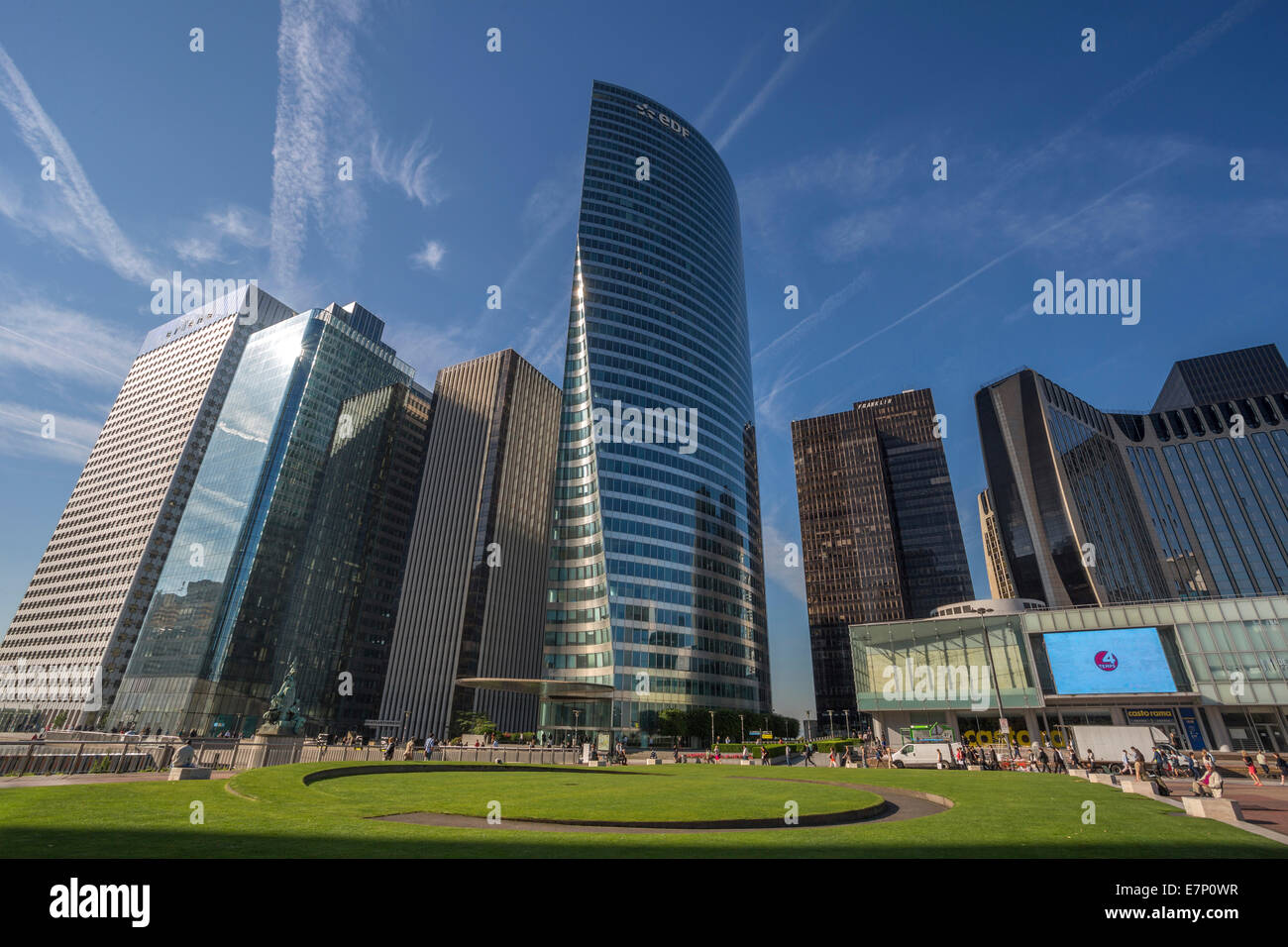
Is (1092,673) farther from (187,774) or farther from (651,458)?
(187,774)

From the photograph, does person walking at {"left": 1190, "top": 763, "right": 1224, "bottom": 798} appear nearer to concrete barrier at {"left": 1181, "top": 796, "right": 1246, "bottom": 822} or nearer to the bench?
concrete barrier at {"left": 1181, "top": 796, "right": 1246, "bottom": 822}

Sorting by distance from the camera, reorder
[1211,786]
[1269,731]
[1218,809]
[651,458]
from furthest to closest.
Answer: [651,458] → [1269,731] → [1211,786] → [1218,809]

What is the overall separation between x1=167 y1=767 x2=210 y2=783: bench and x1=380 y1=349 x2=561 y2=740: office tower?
261 feet

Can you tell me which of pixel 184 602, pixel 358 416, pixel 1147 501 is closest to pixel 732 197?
pixel 358 416

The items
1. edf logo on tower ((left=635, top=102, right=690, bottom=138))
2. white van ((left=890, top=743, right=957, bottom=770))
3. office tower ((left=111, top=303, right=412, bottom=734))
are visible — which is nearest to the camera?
white van ((left=890, top=743, right=957, bottom=770))

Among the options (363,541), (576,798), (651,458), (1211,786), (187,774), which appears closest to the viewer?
(1211,786)

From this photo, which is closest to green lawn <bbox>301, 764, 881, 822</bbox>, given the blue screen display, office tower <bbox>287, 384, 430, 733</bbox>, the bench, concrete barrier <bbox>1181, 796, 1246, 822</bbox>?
the bench

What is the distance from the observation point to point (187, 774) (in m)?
21.6

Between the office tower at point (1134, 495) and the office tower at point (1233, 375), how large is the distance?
155 feet

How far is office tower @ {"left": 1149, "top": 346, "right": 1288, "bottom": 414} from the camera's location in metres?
180

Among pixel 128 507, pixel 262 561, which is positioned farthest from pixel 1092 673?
pixel 128 507

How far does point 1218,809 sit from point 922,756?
34367 millimetres

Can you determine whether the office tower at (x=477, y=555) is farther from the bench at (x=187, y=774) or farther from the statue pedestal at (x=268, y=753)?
the bench at (x=187, y=774)
